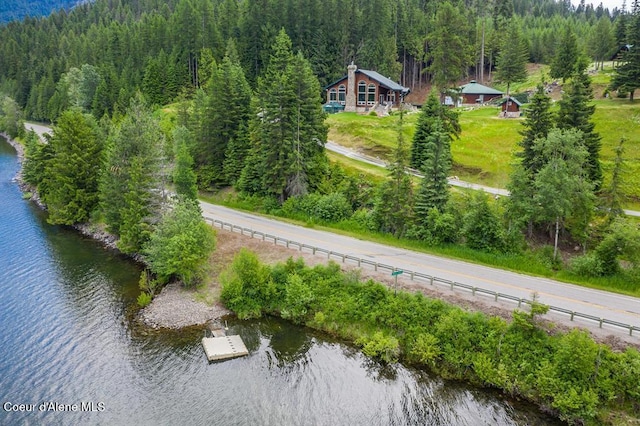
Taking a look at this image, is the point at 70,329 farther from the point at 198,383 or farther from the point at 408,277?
the point at 408,277

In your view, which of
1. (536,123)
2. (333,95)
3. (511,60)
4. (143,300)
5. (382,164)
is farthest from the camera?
(333,95)

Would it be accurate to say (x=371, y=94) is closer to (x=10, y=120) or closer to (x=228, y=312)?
(x=228, y=312)

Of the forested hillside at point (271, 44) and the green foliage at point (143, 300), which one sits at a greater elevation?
the forested hillside at point (271, 44)

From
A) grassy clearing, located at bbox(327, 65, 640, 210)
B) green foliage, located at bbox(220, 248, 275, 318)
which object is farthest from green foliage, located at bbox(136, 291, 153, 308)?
grassy clearing, located at bbox(327, 65, 640, 210)

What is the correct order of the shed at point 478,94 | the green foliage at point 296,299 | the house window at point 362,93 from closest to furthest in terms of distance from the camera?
the green foliage at point 296,299 → the house window at point 362,93 → the shed at point 478,94

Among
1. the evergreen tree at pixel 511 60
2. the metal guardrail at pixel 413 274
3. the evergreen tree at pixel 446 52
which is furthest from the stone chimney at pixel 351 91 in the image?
the metal guardrail at pixel 413 274

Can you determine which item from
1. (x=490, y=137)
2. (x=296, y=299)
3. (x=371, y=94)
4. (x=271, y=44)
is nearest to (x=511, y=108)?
(x=490, y=137)

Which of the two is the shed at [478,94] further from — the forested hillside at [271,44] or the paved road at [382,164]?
the paved road at [382,164]

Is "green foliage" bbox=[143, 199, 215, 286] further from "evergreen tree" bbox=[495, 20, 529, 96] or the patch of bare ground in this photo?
"evergreen tree" bbox=[495, 20, 529, 96]
